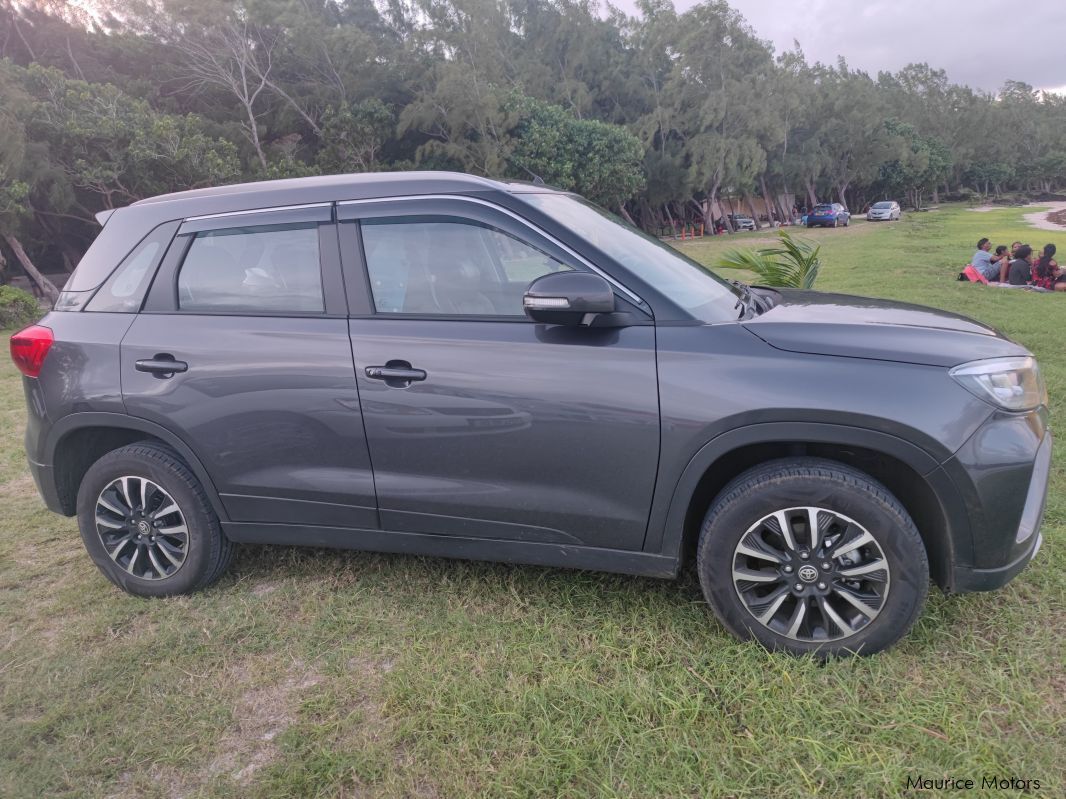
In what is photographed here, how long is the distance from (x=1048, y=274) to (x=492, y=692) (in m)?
13.1

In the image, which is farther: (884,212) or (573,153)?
(884,212)

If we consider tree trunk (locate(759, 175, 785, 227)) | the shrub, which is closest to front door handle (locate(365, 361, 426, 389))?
the shrub

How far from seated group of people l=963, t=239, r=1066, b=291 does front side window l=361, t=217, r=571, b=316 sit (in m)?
A: 12.2

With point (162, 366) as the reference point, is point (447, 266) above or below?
above

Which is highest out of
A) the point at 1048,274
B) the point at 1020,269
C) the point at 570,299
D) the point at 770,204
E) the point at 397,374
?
the point at 770,204

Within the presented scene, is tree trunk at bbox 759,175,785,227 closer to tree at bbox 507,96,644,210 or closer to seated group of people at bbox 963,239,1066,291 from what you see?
tree at bbox 507,96,644,210

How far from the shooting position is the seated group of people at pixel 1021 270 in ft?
39.0

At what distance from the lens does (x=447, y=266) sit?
3.02m

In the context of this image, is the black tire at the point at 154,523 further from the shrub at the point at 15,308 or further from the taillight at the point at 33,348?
the shrub at the point at 15,308

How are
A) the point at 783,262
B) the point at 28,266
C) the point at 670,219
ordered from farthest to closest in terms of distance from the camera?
the point at 670,219
the point at 28,266
the point at 783,262

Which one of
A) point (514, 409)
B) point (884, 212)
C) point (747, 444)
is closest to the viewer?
point (747, 444)

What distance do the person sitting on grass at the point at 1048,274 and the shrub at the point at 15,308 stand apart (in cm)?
1909

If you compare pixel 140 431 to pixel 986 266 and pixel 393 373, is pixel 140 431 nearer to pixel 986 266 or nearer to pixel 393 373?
pixel 393 373

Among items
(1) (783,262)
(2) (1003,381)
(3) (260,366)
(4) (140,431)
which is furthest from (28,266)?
(2) (1003,381)
